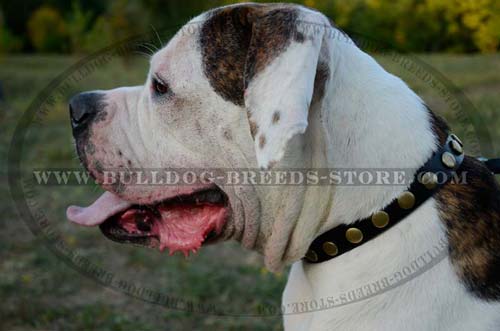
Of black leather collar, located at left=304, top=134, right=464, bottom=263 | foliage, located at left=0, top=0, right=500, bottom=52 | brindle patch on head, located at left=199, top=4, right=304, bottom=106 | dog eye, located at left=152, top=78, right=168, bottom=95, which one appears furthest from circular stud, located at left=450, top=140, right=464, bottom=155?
foliage, located at left=0, top=0, right=500, bottom=52

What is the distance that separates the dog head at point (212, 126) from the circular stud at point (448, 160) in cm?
44

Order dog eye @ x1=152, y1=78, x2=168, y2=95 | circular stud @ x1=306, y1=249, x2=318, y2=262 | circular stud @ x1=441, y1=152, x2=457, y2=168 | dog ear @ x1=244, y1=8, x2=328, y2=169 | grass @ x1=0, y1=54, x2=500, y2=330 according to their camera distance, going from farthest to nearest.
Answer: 1. grass @ x1=0, y1=54, x2=500, y2=330
2. dog eye @ x1=152, y1=78, x2=168, y2=95
3. circular stud @ x1=306, y1=249, x2=318, y2=262
4. circular stud @ x1=441, y1=152, x2=457, y2=168
5. dog ear @ x1=244, y1=8, x2=328, y2=169

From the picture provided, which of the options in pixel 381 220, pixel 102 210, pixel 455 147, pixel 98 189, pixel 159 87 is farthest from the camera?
pixel 98 189

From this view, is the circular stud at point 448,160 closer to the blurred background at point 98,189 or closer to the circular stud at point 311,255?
the circular stud at point 311,255

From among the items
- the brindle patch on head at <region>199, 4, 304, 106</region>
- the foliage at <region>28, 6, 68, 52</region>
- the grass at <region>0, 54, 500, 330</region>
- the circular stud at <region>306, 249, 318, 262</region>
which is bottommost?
the foliage at <region>28, 6, 68, 52</region>

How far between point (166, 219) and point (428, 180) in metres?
1.00

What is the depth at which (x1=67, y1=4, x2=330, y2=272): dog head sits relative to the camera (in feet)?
6.28

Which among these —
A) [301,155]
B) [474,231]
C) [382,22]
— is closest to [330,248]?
[301,155]

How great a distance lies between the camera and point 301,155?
2.13 meters

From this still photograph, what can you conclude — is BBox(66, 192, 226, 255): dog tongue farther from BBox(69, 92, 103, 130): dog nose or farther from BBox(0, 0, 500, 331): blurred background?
BBox(0, 0, 500, 331): blurred background

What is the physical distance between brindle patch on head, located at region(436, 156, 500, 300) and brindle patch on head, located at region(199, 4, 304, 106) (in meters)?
0.75

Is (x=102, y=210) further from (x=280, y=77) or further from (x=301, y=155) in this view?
(x=280, y=77)

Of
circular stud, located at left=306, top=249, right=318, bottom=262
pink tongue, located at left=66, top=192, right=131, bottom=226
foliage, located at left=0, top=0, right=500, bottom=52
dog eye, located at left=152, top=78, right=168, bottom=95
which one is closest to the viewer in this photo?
circular stud, located at left=306, top=249, right=318, bottom=262

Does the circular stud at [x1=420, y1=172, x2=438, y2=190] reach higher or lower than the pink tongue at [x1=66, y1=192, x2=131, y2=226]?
higher
